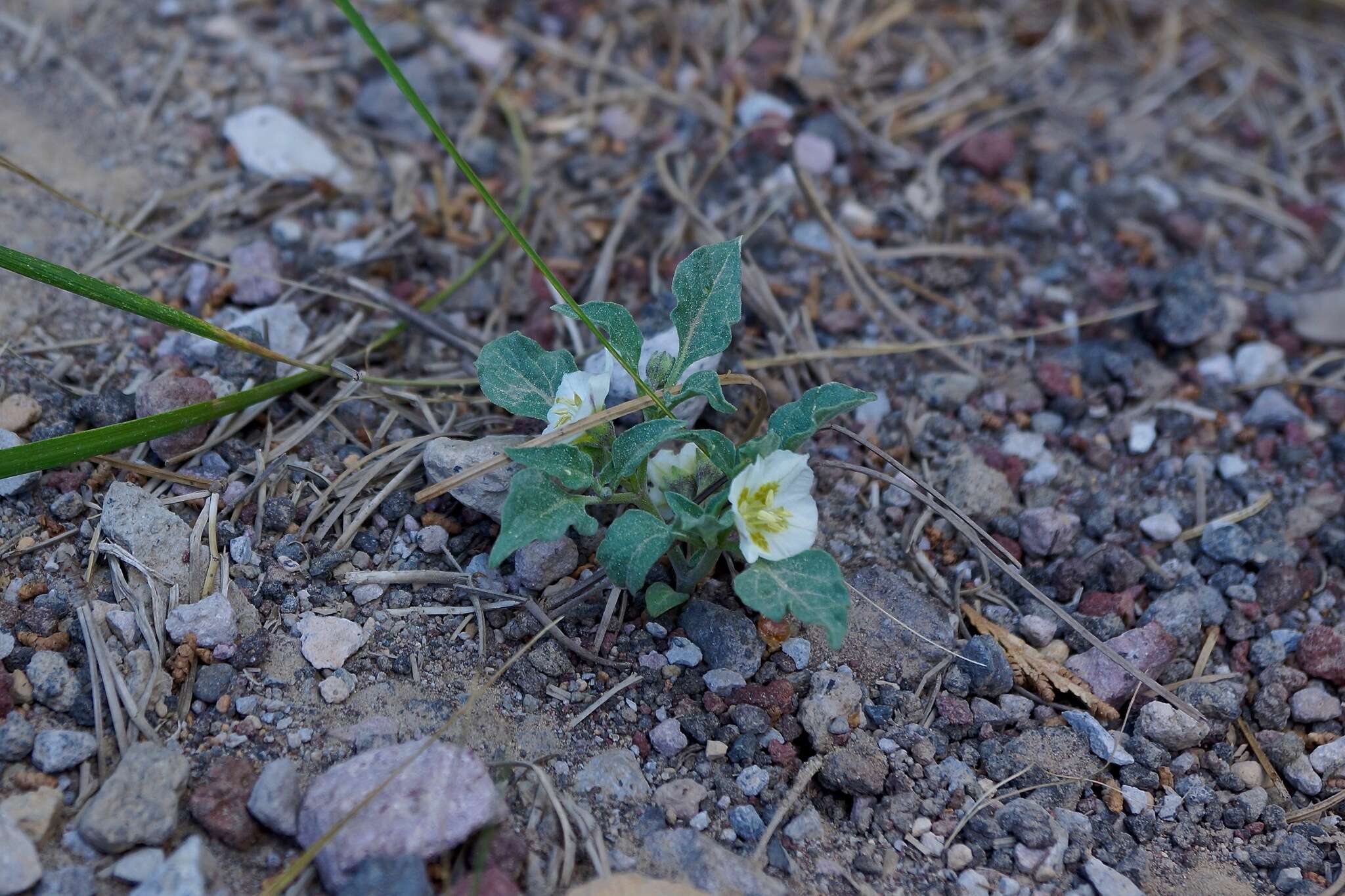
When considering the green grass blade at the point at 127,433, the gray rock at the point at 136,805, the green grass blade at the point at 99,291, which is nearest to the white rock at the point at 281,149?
the green grass blade at the point at 127,433

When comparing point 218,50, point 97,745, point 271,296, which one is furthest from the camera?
point 218,50

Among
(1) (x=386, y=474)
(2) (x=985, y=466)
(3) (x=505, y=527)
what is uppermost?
(3) (x=505, y=527)

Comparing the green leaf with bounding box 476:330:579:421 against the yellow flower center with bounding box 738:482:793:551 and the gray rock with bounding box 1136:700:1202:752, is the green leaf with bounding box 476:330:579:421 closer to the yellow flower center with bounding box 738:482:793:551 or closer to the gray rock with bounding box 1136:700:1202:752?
the yellow flower center with bounding box 738:482:793:551

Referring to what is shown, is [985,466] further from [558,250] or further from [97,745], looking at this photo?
[97,745]

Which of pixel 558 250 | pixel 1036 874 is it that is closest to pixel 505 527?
pixel 1036 874

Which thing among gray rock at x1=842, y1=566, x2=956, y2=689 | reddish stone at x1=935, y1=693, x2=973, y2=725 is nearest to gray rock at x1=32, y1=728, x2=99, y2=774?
gray rock at x1=842, y1=566, x2=956, y2=689
